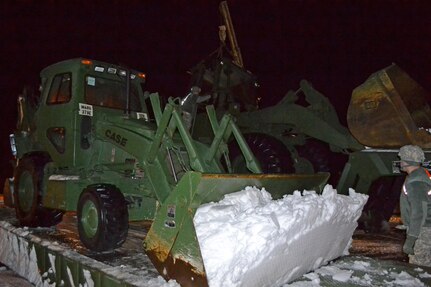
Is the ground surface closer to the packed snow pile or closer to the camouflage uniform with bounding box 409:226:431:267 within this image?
the camouflage uniform with bounding box 409:226:431:267

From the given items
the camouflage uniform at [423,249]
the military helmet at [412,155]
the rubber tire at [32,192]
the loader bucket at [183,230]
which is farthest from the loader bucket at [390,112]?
the rubber tire at [32,192]

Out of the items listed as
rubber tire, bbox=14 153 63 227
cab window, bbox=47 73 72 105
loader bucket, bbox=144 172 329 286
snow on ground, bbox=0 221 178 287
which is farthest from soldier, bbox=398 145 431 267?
rubber tire, bbox=14 153 63 227

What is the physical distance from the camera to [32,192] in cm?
732

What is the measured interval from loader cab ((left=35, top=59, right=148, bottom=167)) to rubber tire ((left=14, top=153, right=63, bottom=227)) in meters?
0.30

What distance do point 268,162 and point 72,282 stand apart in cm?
455

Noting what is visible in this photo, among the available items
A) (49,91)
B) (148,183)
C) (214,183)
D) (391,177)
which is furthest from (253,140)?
(214,183)

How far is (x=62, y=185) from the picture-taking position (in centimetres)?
667

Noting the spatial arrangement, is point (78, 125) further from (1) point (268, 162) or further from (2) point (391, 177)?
(2) point (391, 177)

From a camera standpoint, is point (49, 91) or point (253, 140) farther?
point (253, 140)

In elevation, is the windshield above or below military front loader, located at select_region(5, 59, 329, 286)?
above

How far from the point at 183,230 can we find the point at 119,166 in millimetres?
2733

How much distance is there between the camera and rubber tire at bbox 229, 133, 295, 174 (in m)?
8.45

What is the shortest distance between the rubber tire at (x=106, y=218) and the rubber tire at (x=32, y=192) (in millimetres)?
1775

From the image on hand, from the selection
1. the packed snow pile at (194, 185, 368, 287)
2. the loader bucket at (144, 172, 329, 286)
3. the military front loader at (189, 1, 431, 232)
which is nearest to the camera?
the packed snow pile at (194, 185, 368, 287)
